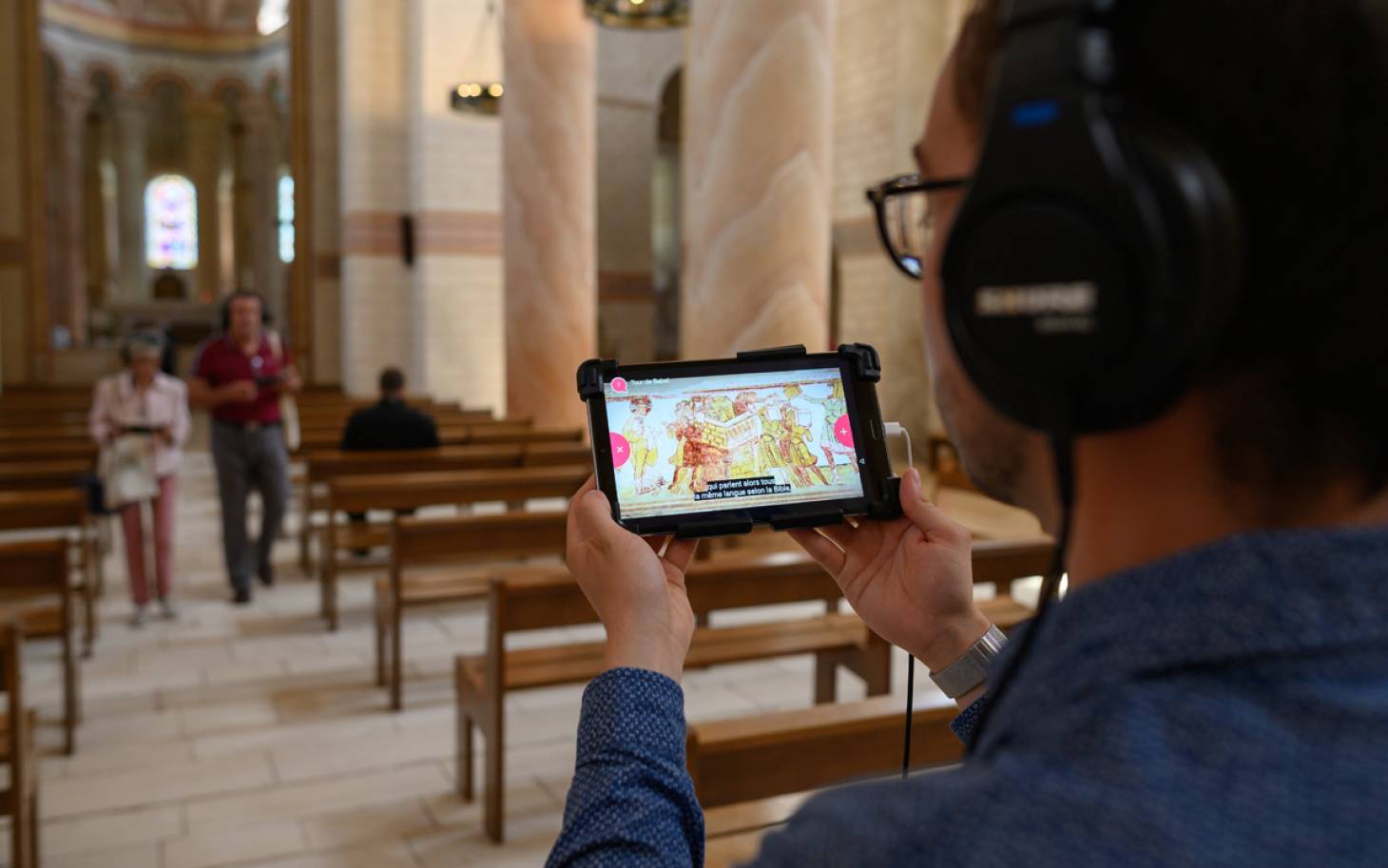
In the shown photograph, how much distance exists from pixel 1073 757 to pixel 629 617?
0.56 metres

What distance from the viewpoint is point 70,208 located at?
23375 mm

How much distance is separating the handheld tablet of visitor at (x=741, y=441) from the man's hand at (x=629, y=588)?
78 millimetres

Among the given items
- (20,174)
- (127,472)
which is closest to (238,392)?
(127,472)

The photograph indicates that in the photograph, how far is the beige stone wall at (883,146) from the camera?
10859 mm

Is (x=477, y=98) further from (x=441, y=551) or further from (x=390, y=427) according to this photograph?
(x=441, y=551)

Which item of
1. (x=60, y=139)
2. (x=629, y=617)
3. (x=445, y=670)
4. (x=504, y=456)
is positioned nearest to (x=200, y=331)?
(x=60, y=139)

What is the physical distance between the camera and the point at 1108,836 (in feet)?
1.76

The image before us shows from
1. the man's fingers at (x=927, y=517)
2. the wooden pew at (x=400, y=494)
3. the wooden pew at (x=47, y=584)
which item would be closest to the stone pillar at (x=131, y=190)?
the wooden pew at (x=400, y=494)

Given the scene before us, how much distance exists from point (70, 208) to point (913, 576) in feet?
86.2

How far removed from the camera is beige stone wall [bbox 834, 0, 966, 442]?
35.6ft

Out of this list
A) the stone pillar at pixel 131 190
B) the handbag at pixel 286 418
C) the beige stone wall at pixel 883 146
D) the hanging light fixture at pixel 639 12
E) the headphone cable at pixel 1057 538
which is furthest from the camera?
the stone pillar at pixel 131 190

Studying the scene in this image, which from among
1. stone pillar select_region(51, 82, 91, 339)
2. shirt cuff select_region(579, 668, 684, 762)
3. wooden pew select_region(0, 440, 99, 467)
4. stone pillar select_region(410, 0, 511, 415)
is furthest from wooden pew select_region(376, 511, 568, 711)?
stone pillar select_region(51, 82, 91, 339)

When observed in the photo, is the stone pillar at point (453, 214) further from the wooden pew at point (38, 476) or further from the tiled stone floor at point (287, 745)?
the tiled stone floor at point (287, 745)

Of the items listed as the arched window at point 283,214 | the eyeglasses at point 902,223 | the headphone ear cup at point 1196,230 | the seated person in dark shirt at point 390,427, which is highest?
the arched window at point 283,214
